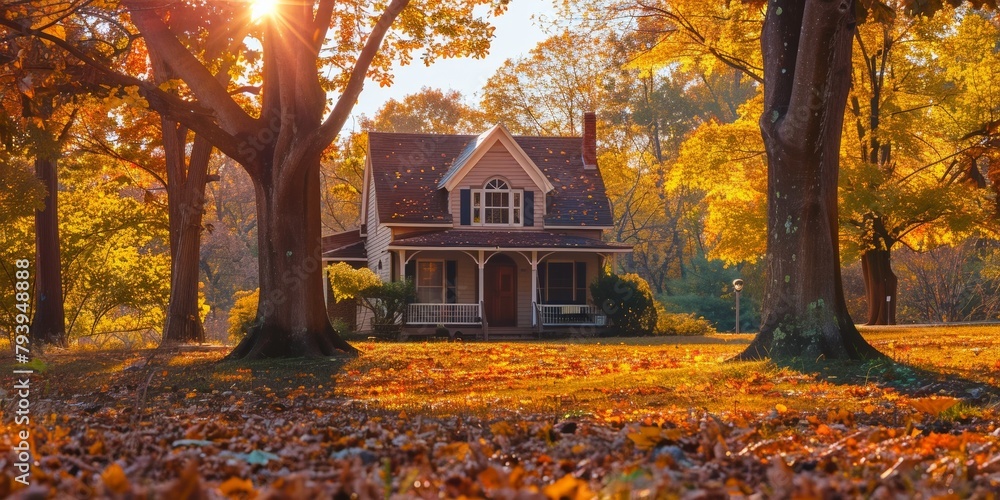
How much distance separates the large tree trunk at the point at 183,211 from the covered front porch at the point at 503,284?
24.8ft

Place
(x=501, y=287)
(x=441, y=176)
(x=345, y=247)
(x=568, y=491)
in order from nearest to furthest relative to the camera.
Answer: (x=568, y=491) → (x=501, y=287) → (x=441, y=176) → (x=345, y=247)

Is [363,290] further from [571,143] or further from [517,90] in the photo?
[517,90]

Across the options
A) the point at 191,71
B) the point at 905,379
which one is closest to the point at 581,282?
the point at 191,71

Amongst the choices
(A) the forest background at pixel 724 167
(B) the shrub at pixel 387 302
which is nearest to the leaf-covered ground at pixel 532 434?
(A) the forest background at pixel 724 167

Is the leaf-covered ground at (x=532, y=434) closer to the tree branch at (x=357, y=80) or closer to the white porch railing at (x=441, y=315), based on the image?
the tree branch at (x=357, y=80)

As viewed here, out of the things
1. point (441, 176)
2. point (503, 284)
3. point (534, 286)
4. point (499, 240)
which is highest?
point (441, 176)

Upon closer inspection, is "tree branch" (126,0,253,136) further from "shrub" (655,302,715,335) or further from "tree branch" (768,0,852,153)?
"shrub" (655,302,715,335)

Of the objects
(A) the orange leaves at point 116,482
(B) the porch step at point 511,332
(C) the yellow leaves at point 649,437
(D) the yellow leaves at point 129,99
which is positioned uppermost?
(D) the yellow leaves at point 129,99

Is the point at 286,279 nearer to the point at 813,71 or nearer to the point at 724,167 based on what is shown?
the point at 813,71

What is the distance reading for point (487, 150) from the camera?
3316 cm

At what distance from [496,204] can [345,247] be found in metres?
6.63

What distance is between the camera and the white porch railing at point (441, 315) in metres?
31.9

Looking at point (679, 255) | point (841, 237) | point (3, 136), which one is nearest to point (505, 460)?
point (3, 136)

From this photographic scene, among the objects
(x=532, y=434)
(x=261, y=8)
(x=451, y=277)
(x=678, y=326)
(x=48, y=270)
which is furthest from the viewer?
(x=451, y=277)
